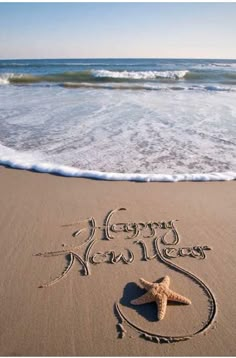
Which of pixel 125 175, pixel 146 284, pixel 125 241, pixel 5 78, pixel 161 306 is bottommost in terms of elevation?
pixel 161 306

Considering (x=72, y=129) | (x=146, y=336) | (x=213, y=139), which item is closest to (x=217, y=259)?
(x=146, y=336)

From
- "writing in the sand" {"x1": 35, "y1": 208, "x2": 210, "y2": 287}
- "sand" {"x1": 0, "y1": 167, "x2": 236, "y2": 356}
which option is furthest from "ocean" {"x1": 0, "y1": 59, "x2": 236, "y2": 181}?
"writing in the sand" {"x1": 35, "y1": 208, "x2": 210, "y2": 287}

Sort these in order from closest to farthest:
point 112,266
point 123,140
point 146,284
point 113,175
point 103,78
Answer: point 146,284 → point 112,266 → point 113,175 → point 123,140 → point 103,78

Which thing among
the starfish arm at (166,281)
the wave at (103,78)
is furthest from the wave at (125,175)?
the wave at (103,78)

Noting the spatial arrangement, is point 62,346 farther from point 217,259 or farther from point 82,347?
point 217,259

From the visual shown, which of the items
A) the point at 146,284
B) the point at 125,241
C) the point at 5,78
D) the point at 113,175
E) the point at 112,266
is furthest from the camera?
the point at 5,78

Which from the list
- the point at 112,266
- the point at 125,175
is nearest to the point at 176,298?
the point at 112,266

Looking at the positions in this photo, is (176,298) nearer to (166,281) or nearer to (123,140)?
(166,281)
